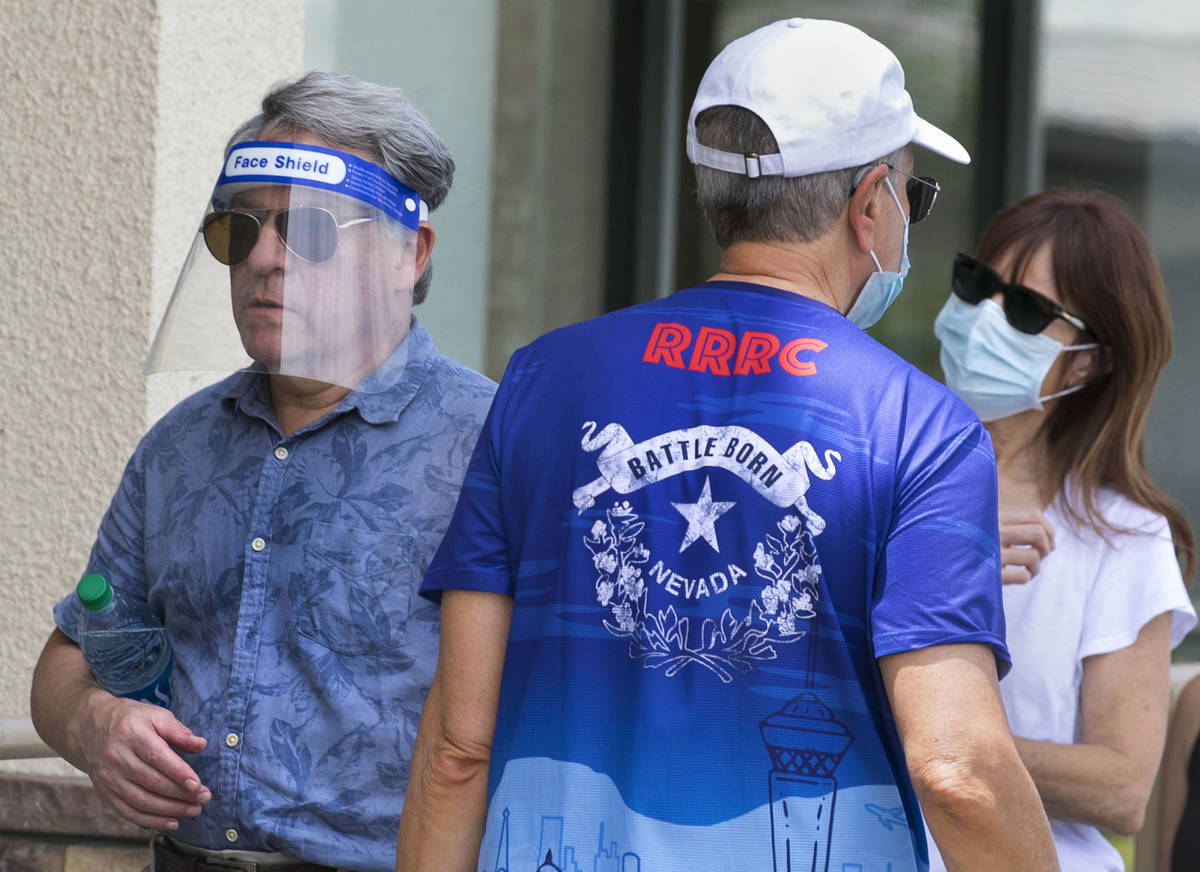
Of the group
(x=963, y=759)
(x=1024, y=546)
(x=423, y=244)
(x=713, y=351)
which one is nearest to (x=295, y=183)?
(x=423, y=244)

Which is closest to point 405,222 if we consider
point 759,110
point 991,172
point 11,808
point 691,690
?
point 759,110

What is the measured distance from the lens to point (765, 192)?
1.69 metres

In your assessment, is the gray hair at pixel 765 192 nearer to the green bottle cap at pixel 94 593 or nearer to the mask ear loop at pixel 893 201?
the mask ear loop at pixel 893 201

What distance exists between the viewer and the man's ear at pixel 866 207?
1695mm

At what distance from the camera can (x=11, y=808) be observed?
3.07 m

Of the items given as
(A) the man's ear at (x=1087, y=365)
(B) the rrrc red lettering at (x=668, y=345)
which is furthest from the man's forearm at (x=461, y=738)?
(A) the man's ear at (x=1087, y=365)

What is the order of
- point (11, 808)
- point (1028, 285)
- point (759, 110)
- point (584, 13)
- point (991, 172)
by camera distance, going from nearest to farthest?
point (759, 110)
point (1028, 285)
point (11, 808)
point (991, 172)
point (584, 13)

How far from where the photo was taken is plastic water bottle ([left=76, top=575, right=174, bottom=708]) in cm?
203

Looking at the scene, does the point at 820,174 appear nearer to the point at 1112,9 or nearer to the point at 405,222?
the point at 405,222

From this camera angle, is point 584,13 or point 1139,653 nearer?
point 1139,653

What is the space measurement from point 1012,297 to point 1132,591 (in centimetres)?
60

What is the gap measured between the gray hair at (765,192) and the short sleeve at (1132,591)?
3.54 feet

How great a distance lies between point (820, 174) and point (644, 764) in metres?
0.69

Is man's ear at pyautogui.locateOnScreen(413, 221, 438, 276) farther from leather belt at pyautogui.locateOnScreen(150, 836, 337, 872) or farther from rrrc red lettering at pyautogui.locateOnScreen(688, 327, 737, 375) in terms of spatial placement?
leather belt at pyautogui.locateOnScreen(150, 836, 337, 872)
